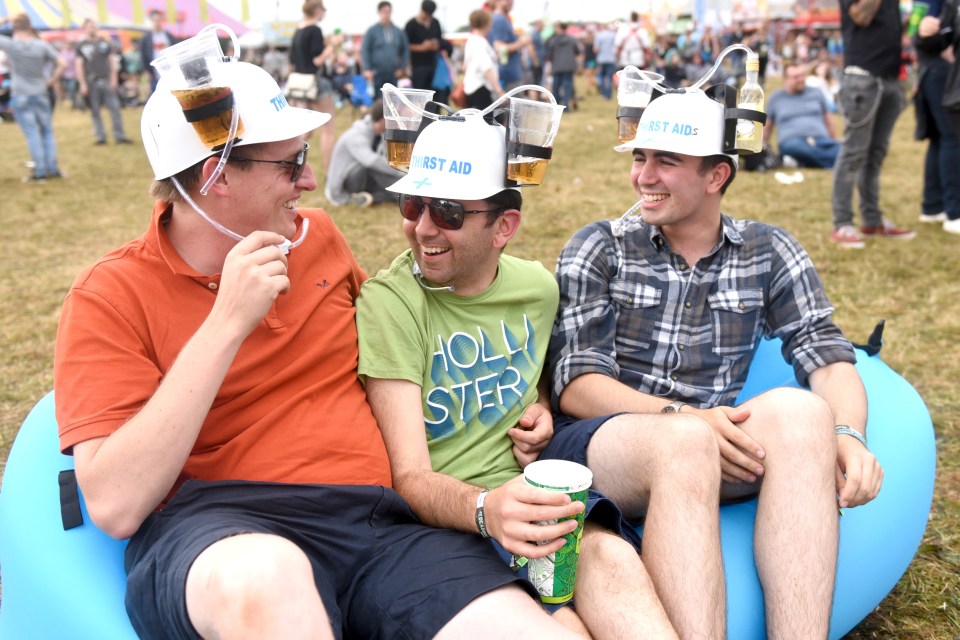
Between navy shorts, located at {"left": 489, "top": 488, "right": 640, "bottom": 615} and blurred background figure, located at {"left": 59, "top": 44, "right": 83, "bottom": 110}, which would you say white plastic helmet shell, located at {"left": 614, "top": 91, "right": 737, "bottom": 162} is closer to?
navy shorts, located at {"left": 489, "top": 488, "right": 640, "bottom": 615}

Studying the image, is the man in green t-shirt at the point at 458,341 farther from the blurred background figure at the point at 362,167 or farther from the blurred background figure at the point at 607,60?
the blurred background figure at the point at 607,60

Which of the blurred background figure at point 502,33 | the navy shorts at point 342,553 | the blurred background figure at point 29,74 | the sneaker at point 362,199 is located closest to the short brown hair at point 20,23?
the blurred background figure at point 29,74

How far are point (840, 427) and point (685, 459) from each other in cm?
60

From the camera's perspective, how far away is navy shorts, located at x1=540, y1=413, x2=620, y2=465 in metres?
2.33

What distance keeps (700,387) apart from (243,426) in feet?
4.63

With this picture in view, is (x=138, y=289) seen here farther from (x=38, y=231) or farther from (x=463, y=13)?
(x=463, y=13)

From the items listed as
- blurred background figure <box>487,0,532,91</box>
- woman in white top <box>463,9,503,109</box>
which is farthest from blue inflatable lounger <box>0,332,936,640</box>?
blurred background figure <box>487,0,532,91</box>

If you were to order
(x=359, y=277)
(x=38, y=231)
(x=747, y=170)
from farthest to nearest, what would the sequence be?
1. (x=747, y=170)
2. (x=38, y=231)
3. (x=359, y=277)

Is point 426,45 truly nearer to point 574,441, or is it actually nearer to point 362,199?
point 362,199

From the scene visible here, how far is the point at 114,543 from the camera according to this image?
206 cm

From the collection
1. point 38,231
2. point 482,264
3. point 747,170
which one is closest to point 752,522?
point 482,264

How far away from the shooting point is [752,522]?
226cm

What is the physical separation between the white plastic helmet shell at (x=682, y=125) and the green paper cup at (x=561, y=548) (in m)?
1.26

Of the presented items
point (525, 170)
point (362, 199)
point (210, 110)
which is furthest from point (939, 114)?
point (210, 110)
